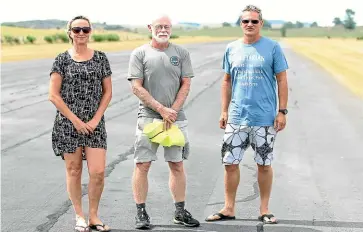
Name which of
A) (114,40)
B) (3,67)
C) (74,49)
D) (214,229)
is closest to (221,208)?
(214,229)

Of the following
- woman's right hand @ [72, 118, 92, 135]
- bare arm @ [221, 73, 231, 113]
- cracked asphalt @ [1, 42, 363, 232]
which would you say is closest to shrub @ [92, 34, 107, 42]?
cracked asphalt @ [1, 42, 363, 232]

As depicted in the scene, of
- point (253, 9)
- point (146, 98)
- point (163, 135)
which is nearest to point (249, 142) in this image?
point (163, 135)

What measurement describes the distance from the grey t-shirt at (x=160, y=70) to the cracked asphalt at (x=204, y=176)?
3.71ft

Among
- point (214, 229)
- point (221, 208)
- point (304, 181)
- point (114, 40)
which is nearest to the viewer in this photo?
point (214, 229)

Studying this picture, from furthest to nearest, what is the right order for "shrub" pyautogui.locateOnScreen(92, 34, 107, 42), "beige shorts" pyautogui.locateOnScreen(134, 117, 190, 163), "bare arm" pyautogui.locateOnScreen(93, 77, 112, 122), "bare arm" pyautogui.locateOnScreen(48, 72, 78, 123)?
"shrub" pyautogui.locateOnScreen(92, 34, 107, 42) < "beige shorts" pyautogui.locateOnScreen(134, 117, 190, 163) < "bare arm" pyautogui.locateOnScreen(93, 77, 112, 122) < "bare arm" pyautogui.locateOnScreen(48, 72, 78, 123)

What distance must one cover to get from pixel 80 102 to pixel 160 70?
72cm

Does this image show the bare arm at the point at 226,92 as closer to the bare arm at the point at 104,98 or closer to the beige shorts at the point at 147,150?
the beige shorts at the point at 147,150

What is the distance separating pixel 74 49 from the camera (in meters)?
5.45

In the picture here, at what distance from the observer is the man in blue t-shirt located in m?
5.72

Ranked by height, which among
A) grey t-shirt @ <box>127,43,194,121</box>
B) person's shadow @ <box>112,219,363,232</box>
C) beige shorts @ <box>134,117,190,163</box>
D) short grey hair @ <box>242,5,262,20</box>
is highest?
short grey hair @ <box>242,5,262,20</box>

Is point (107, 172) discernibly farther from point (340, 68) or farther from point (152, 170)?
point (340, 68)

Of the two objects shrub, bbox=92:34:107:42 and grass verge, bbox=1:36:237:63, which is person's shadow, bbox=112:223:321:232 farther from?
shrub, bbox=92:34:107:42

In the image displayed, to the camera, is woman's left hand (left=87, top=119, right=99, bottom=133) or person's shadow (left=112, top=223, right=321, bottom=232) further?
person's shadow (left=112, top=223, right=321, bottom=232)

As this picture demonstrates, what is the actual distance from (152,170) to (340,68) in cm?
A: 2365
